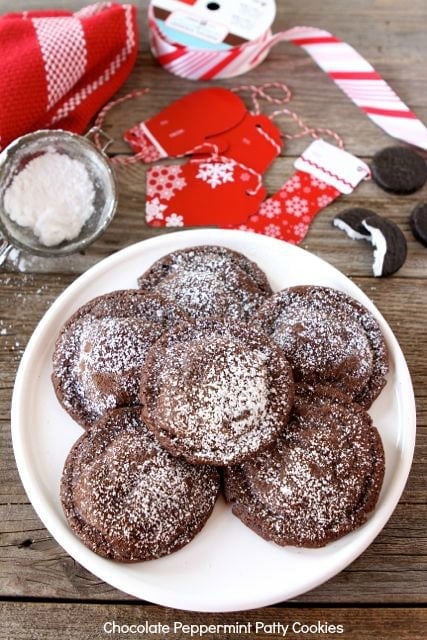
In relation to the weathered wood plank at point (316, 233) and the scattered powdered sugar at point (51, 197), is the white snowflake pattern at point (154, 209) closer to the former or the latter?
the weathered wood plank at point (316, 233)

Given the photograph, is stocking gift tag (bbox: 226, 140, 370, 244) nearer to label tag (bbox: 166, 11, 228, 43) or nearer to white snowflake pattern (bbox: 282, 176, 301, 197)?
white snowflake pattern (bbox: 282, 176, 301, 197)

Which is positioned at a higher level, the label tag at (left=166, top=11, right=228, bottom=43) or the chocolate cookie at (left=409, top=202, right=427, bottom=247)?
the label tag at (left=166, top=11, right=228, bottom=43)

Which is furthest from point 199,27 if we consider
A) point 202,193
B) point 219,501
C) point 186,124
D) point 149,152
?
point 219,501

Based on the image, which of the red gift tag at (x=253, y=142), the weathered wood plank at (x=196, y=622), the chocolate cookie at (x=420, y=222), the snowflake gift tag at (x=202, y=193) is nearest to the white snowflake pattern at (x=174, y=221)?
the snowflake gift tag at (x=202, y=193)

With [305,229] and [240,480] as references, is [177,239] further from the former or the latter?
[240,480]

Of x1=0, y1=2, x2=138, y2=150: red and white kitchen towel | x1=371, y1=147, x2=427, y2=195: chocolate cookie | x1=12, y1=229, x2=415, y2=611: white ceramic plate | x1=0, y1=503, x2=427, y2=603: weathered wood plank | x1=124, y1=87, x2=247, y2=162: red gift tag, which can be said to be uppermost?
x1=0, y1=2, x2=138, y2=150: red and white kitchen towel

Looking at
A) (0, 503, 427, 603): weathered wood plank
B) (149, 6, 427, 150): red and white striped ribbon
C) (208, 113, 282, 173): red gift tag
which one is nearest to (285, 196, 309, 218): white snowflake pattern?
(208, 113, 282, 173): red gift tag

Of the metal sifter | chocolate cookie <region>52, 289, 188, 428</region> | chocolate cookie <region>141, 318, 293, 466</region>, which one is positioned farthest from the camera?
the metal sifter
